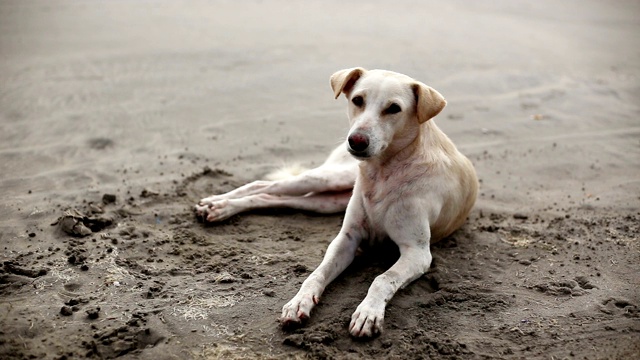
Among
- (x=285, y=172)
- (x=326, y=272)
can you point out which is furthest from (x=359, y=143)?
(x=285, y=172)

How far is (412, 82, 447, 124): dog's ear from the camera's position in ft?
13.3

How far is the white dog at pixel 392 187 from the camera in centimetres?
384

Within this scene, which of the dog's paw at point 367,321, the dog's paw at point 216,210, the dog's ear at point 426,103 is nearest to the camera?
the dog's paw at point 367,321

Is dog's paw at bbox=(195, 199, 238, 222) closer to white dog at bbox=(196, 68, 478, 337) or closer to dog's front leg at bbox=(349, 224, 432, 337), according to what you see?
white dog at bbox=(196, 68, 478, 337)

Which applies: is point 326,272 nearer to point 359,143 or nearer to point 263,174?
point 359,143

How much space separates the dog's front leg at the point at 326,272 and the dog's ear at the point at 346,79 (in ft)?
2.72

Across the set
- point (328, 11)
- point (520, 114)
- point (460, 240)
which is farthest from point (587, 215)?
point (328, 11)

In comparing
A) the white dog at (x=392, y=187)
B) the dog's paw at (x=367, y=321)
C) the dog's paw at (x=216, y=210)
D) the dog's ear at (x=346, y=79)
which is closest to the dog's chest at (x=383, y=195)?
the white dog at (x=392, y=187)

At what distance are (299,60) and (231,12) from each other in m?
2.66

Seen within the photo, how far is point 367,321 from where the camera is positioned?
11.6 feet

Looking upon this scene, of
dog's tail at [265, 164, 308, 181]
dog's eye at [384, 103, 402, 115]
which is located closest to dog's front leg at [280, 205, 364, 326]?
dog's eye at [384, 103, 402, 115]

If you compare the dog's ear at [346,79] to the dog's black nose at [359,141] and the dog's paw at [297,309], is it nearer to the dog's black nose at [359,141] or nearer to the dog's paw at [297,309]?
the dog's black nose at [359,141]

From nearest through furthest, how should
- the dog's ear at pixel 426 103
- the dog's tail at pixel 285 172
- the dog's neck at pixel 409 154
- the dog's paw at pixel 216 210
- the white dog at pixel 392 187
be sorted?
the white dog at pixel 392 187, the dog's ear at pixel 426 103, the dog's neck at pixel 409 154, the dog's paw at pixel 216 210, the dog's tail at pixel 285 172

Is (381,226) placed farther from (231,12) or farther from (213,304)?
(231,12)
